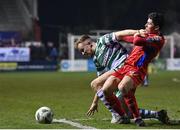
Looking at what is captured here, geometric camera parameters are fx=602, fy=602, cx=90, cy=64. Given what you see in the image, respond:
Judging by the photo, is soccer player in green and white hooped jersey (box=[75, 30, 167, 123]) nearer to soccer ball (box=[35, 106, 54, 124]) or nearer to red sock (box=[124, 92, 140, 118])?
red sock (box=[124, 92, 140, 118])

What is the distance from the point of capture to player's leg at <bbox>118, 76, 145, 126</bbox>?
32.7 feet

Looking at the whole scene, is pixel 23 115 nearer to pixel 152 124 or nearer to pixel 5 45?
pixel 152 124

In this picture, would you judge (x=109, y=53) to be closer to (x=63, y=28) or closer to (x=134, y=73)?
(x=134, y=73)

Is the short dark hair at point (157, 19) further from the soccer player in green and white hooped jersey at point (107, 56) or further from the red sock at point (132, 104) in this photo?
the red sock at point (132, 104)

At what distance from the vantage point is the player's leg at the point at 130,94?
393 inches

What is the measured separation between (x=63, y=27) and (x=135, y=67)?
47871 millimetres

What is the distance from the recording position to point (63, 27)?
57781 mm

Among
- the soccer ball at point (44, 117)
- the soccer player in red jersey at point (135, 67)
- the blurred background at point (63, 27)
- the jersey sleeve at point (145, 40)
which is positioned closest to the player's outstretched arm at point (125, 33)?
the soccer player in red jersey at point (135, 67)

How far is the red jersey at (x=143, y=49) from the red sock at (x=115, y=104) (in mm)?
689

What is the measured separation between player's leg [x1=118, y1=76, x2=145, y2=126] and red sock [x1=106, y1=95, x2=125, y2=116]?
0.28 m

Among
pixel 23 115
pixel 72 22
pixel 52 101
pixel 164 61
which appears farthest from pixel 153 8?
pixel 23 115

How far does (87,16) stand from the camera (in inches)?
2368

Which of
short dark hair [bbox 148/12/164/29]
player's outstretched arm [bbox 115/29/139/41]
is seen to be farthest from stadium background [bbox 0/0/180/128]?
short dark hair [bbox 148/12/164/29]

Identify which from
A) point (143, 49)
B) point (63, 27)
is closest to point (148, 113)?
point (143, 49)
